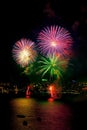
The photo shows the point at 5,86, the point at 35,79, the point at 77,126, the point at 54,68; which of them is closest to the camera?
the point at 77,126

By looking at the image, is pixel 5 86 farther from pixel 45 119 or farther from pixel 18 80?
→ pixel 45 119

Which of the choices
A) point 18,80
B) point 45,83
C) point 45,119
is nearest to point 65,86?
point 45,83

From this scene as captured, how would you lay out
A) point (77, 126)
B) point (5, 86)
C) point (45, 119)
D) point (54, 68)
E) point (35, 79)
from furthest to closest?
point (5, 86) < point (35, 79) < point (54, 68) < point (45, 119) < point (77, 126)

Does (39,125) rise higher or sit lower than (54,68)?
lower

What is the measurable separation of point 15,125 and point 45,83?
95630mm

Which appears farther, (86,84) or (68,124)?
(86,84)

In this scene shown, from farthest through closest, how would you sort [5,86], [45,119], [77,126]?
[5,86], [45,119], [77,126]

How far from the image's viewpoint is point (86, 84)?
13675 cm

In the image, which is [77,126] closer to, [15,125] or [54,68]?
[15,125]

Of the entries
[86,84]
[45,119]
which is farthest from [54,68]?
[86,84]

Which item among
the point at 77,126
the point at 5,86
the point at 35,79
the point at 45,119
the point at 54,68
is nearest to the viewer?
the point at 77,126

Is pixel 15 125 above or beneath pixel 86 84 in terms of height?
beneath

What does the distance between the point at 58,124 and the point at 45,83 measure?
309 ft

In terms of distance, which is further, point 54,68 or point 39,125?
point 54,68
